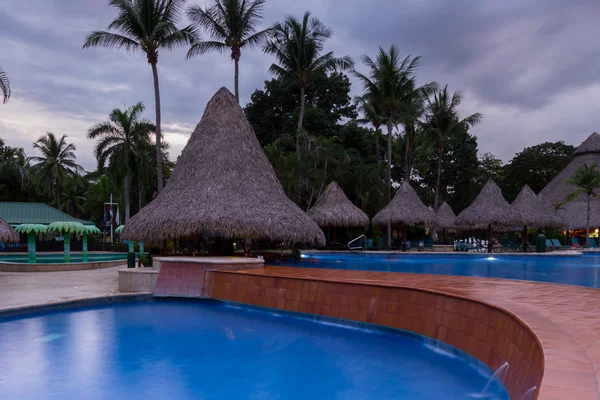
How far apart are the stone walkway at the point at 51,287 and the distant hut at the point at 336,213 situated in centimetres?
1021

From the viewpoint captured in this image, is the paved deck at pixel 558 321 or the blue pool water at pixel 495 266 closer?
the paved deck at pixel 558 321

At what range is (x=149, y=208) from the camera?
12320 mm

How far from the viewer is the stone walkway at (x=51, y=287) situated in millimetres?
8797

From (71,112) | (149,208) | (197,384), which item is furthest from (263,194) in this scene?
(71,112)

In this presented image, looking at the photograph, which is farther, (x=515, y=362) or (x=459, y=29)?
(x=459, y=29)

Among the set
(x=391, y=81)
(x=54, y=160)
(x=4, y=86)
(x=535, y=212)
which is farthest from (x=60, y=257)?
(x=535, y=212)

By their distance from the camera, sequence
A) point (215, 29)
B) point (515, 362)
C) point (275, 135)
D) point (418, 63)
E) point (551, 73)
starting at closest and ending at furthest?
1. point (515, 362)
2. point (551, 73)
3. point (215, 29)
4. point (418, 63)
5. point (275, 135)

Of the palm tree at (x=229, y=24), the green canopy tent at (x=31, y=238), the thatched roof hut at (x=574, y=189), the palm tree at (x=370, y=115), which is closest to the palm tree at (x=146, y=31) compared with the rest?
the palm tree at (x=229, y=24)

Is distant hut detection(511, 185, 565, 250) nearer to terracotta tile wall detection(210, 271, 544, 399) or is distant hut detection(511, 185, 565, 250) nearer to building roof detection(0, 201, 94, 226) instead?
terracotta tile wall detection(210, 271, 544, 399)

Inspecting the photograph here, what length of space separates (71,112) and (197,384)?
20.3 metres

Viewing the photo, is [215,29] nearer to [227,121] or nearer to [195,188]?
[227,121]

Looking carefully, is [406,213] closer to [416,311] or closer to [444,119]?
[444,119]

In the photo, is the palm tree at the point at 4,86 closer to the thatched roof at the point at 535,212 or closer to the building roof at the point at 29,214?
the building roof at the point at 29,214

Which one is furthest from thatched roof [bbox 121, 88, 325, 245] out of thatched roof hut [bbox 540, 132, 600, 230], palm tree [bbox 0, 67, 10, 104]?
thatched roof hut [bbox 540, 132, 600, 230]
